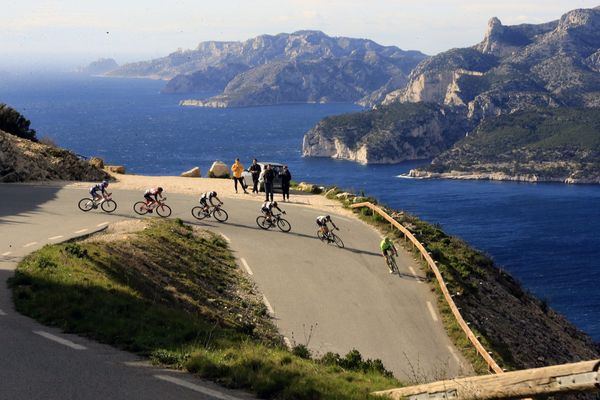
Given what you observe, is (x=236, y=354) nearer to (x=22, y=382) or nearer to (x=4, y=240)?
(x=22, y=382)

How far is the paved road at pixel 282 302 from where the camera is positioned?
10062mm

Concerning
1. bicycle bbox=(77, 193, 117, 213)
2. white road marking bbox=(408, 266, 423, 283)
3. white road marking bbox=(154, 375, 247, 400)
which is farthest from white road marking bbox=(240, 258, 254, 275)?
white road marking bbox=(154, 375, 247, 400)

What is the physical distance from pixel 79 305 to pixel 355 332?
27.4 feet

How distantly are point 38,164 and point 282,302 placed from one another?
79.1 feet

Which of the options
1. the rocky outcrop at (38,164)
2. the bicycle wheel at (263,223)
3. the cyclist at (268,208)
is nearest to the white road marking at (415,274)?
the cyclist at (268,208)

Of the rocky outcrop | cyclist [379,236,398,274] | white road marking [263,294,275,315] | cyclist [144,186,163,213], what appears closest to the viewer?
white road marking [263,294,275,315]

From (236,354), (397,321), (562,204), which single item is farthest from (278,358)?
(562,204)

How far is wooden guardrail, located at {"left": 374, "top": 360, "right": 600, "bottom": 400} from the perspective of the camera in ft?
23.1

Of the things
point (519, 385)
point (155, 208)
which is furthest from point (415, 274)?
point (519, 385)

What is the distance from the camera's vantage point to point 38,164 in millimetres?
40469

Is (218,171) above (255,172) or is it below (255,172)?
below

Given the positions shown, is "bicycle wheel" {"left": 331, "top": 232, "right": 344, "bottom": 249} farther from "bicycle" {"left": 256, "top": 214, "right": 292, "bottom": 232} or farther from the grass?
the grass

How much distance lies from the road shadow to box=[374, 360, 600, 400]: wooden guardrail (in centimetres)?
2173

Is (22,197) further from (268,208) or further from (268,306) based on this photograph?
(268,306)
